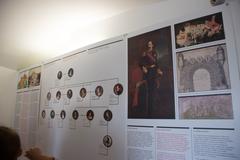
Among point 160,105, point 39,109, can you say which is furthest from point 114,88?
point 39,109

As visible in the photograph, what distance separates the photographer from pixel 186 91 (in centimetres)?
75

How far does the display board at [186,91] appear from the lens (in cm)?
67

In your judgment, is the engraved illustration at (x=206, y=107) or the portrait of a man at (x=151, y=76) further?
the portrait of a man at (x=151, y=76)

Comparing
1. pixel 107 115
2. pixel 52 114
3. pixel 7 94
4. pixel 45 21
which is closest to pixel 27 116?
pixel 52 114

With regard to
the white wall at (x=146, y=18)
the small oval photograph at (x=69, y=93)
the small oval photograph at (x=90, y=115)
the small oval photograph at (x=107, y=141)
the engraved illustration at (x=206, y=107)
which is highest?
the white wall at (x=146, y=18)

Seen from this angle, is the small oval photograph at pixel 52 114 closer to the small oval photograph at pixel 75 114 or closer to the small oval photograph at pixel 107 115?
the small oval photograph at pixel 75 114

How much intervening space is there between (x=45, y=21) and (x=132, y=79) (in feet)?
2.39

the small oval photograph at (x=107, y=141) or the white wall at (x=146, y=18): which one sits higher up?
the white wall at (x=146, y=18)

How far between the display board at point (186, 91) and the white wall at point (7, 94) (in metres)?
1.31

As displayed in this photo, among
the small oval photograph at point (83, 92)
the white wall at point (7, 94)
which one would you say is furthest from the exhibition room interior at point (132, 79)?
the white wall at point (7, 94)

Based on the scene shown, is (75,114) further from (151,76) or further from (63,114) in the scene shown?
(151,76)

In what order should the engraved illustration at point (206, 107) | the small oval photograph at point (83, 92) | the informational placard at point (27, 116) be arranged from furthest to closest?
the informational placard at point (27, 116) < the small oval photograph at point (83, 92) < the engraved illustration at point (206, 107)

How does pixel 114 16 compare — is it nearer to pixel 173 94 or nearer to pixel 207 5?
pixel 207 5

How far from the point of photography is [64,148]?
115cm
